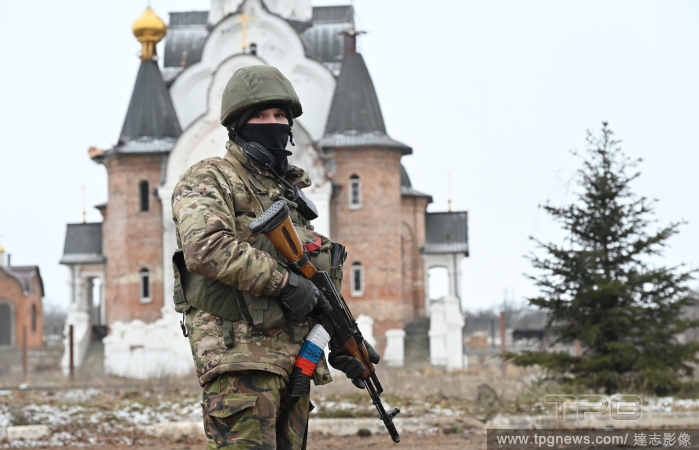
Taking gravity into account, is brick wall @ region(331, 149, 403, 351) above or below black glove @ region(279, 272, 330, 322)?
above

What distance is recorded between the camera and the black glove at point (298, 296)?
171 inches

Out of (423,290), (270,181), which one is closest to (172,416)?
(270,181)

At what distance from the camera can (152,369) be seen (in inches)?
1287

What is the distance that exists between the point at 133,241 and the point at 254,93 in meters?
30.9

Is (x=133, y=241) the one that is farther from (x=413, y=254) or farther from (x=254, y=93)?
(x=254, y=93)

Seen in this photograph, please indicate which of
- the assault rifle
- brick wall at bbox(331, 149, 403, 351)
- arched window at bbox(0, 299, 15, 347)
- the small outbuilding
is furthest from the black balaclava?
arched window at bbox(0, 299, 15, 347)

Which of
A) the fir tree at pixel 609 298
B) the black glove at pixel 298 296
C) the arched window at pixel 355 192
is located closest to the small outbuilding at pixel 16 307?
the arched window at pixel 355 192

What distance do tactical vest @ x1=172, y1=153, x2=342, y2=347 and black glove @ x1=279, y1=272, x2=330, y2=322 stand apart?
9 centimetres

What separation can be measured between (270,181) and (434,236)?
34.1 metres

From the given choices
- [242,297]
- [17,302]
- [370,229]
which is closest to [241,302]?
[242,297]

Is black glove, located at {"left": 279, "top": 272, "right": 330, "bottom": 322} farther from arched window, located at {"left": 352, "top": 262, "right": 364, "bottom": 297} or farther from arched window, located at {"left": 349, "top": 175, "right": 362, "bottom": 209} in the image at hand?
arched window, located at {"left": 349, "top": 175, "right": 362, "bottom": 209}

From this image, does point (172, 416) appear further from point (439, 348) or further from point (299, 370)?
point (439, 348)

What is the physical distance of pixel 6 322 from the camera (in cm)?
5394

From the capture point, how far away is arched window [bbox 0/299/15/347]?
5312cm
